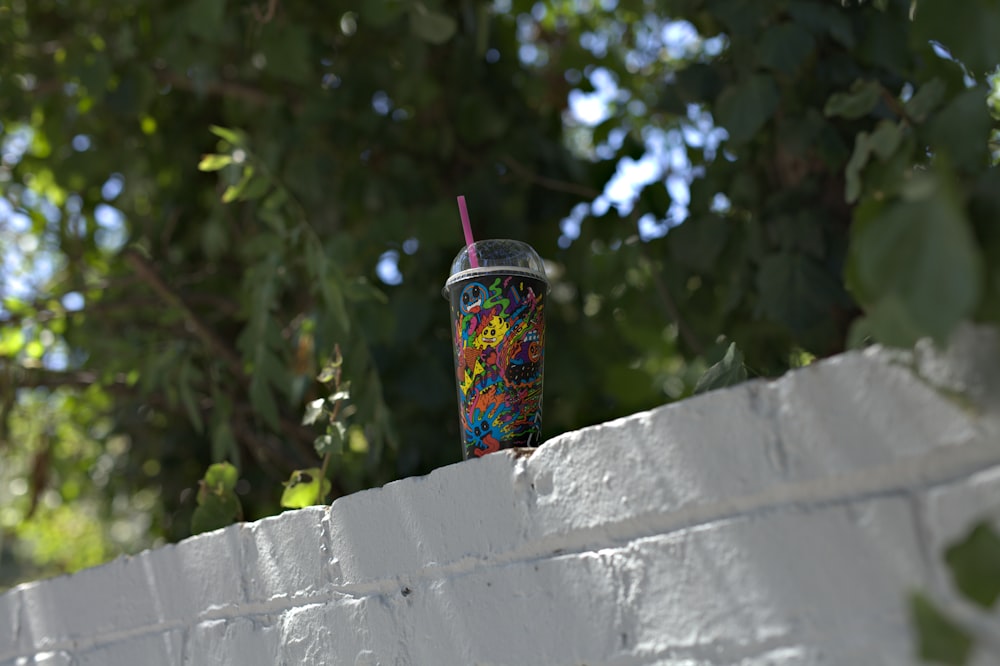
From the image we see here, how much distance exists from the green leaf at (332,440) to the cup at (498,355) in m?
0.34

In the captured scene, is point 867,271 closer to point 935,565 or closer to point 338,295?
point 935,565

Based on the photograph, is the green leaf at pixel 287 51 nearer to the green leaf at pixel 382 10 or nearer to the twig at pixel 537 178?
the green leaf at pixel 382 10

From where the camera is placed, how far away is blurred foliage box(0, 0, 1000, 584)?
1952mm

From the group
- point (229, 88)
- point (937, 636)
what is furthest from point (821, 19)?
point (229, 88)

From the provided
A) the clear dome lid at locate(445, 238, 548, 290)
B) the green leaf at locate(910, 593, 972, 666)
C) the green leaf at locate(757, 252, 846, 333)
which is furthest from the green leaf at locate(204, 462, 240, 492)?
the green leaf at locate(910, 593, 972, 666)

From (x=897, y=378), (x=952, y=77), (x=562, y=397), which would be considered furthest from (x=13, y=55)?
(x=897, y=378)

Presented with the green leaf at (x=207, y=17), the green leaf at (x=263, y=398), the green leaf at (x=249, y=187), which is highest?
the green leaf at (x=207, y=17)

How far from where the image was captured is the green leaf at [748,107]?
1871 mm

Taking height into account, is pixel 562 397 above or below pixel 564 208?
below

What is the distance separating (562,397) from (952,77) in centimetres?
137

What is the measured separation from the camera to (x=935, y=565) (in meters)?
0.69

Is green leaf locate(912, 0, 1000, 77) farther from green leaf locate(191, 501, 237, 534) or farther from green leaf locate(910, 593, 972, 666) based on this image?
green leaf locate(191, 501, 237, 534)

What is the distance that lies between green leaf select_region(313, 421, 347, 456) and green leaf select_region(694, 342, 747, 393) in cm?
60

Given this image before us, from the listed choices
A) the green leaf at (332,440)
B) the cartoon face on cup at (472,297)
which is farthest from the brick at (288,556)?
the cartoon face on cup at (472,297)
